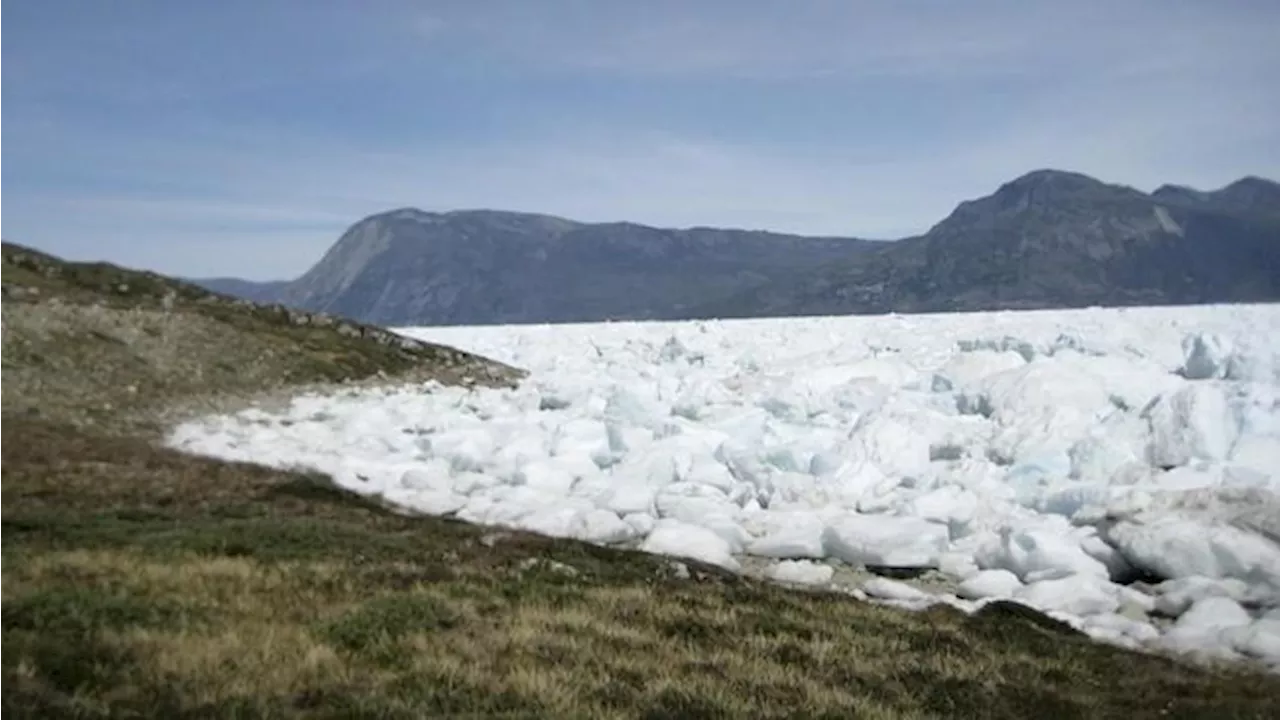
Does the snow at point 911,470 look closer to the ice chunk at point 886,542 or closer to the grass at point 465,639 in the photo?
the ice chunk at point 886,542

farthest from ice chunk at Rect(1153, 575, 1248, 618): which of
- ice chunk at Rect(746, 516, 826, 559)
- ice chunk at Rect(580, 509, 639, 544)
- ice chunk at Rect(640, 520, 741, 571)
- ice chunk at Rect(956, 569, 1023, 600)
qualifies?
ice chunk at Rect(580, 509, 639, 544)

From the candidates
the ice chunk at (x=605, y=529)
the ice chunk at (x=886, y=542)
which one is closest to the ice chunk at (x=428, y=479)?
the ice chunk at (x=605, y=529)

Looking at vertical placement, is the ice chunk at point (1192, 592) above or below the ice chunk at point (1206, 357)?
below

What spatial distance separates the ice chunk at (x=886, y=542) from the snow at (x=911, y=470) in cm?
5

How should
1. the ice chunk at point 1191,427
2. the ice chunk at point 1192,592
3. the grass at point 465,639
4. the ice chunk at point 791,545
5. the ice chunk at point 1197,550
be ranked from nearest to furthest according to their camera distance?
the grass at point 465,639, the ice chunk at point 1192,592, the ice chunk at point 1197,550, the ice chunk at point 791,545, the ice chunk at point 1191,427

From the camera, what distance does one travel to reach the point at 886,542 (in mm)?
17750

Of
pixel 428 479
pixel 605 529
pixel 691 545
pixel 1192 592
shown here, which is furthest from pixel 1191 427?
pixel 428 479

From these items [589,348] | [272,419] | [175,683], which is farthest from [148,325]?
[175,683]

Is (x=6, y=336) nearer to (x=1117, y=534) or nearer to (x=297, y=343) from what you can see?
(x=297, y=343)

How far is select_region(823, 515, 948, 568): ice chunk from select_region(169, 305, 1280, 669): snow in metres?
0.05

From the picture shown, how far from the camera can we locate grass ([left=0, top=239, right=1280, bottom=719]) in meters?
7.26

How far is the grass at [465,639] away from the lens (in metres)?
7.26

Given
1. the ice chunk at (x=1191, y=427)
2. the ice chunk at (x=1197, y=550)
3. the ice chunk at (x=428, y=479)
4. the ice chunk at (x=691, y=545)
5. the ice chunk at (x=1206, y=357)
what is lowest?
the ice chunk at (x=691, y=545)

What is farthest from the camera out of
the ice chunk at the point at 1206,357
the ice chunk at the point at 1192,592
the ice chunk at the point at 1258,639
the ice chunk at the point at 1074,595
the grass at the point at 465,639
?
the ice chunk at the point at 1206,357
